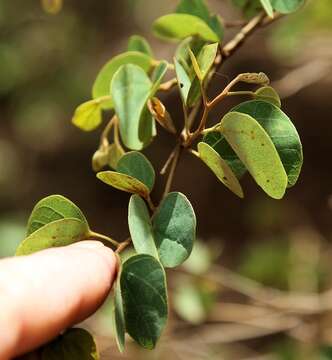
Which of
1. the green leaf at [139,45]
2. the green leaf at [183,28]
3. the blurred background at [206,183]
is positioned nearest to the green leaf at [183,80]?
the green leaf at [183,28]

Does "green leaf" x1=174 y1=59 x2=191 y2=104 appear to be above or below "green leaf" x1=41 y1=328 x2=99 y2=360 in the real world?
above

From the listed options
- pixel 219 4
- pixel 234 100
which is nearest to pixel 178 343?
pixel 234 100

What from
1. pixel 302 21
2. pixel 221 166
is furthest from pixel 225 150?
pixel 302 21

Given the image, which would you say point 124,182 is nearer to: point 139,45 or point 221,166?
point 221,166

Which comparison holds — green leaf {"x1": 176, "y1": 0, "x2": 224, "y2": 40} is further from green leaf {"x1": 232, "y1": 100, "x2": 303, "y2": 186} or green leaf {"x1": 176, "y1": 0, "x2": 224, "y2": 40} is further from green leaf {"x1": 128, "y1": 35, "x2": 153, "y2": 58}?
green leaf {"x1": 232, "y1": 100, "x2": 303, "y2": 186}

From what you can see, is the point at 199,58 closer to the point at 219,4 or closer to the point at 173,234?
the point at 173,234

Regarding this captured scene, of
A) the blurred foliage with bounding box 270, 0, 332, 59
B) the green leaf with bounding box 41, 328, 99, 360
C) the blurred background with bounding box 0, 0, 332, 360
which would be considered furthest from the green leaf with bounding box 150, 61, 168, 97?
the blurred foliage with bounding box 270, 0, 332, 59
